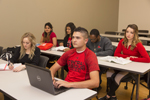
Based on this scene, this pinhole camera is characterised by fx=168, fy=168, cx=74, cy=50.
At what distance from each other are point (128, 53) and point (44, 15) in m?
3.35

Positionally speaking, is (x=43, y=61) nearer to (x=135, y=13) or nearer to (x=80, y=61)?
(x=80, y=61)

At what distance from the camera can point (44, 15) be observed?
5309 mm

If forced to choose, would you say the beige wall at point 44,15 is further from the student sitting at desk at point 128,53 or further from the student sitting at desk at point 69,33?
the student sitting at desk at point 128,53

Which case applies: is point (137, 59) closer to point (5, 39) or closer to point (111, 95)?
point (111, 95)

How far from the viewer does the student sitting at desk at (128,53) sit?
8.08 ft

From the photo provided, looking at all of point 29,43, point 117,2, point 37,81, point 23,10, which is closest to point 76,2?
point 23,10

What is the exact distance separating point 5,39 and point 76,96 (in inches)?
150

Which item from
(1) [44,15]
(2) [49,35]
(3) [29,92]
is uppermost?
(1) [44,15]

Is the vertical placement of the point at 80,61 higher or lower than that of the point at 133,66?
higher

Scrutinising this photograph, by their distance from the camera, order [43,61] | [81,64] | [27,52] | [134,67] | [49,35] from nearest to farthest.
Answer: [81,64] < [134,67] < [43,61] < [27,52] < [49,35]

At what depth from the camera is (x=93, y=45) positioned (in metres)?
3.13

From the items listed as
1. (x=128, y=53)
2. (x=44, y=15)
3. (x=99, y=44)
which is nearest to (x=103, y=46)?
(x=99, y=44)

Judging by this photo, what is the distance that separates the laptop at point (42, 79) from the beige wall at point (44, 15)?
11.4 ft

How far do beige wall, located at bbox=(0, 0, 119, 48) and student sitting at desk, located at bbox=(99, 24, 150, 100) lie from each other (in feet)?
10.2
